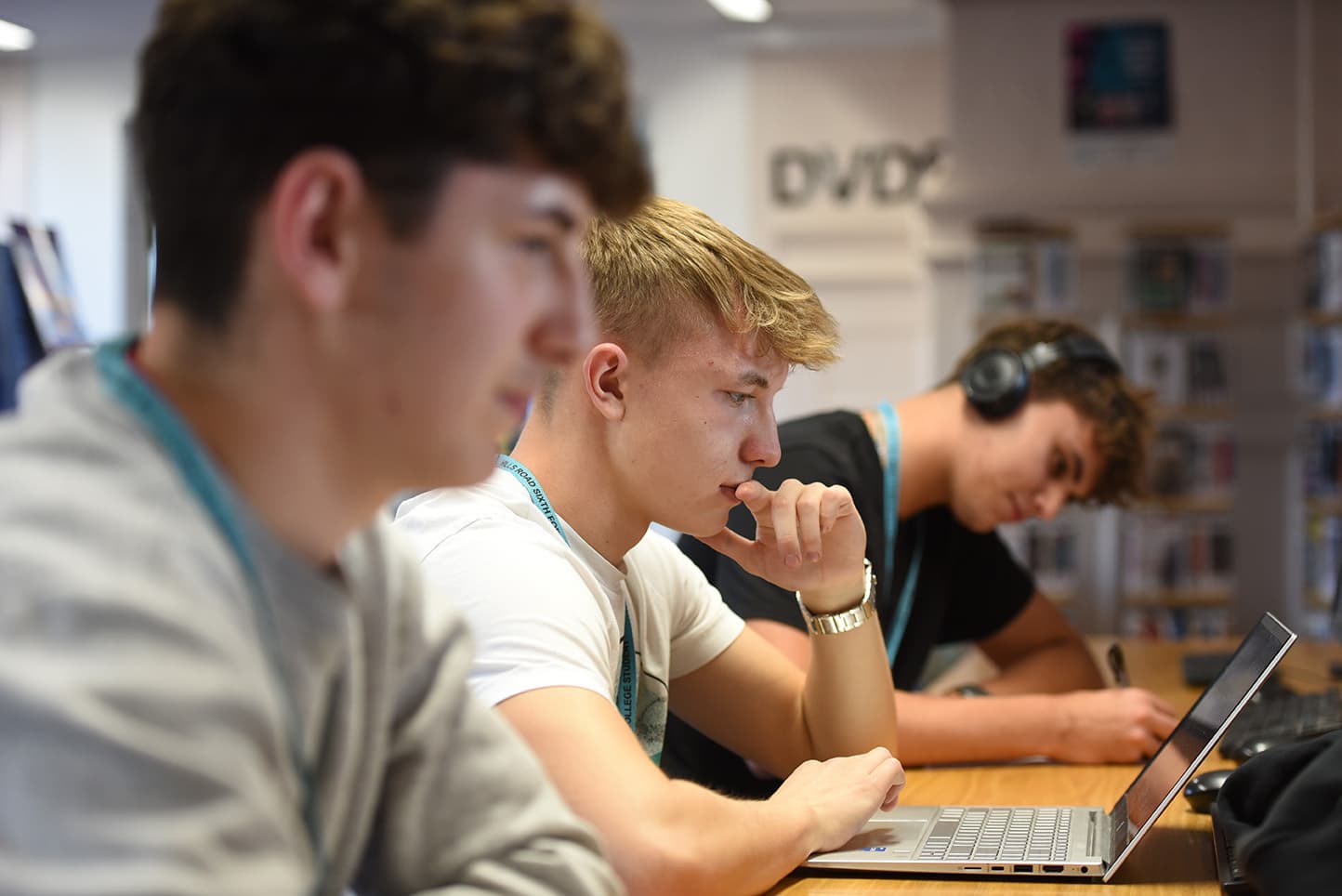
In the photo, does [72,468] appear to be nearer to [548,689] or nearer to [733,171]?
[548,689]

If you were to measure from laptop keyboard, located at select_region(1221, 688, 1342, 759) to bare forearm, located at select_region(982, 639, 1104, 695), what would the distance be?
27 cm

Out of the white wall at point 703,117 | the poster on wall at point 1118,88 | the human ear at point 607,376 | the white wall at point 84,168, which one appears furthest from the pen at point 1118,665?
the white wall at point 84,168

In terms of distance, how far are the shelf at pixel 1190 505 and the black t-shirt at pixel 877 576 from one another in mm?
3292

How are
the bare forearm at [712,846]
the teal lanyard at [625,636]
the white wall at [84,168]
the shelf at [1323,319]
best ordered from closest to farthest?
1. the bare forearm at [712,846]
2. the teal lanyard at [625,636]
3. the shelf at [1323,319]
4. the white wall at [84,168]

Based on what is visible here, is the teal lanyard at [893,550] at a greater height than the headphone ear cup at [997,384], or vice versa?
the headphone ear cup at [997,384]

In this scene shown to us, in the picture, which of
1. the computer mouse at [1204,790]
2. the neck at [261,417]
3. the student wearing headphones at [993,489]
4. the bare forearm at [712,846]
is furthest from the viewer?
the student wearing headphones at [993,489]

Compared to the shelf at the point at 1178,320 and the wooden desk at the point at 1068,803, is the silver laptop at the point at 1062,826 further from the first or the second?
the shelf at the point at 1178,320

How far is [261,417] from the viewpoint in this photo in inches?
23.0

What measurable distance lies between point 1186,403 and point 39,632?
535 centimetres

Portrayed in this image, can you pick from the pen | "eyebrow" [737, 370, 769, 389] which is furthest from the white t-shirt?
the pen

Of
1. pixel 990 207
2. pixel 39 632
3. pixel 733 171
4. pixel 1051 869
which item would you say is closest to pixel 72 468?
pixel 39 632

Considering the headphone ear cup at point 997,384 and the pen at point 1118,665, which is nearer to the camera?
the pen at point 1118,665

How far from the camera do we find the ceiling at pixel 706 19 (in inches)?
230

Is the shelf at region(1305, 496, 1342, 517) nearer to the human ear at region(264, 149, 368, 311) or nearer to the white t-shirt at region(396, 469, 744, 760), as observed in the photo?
the white t-shirt at region(396, 469, 744, 760)
